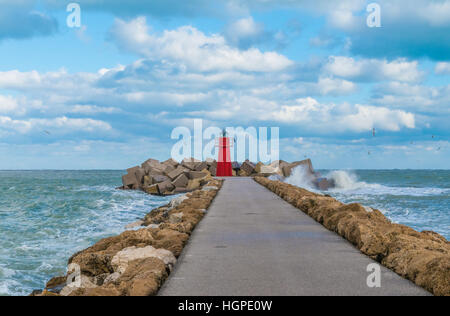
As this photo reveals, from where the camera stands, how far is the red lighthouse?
38469 mm

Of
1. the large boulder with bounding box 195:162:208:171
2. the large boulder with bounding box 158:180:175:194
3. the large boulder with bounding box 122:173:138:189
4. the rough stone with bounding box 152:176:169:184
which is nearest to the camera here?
the large boulder with bounding box 158:180:175:194

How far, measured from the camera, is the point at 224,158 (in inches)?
1560

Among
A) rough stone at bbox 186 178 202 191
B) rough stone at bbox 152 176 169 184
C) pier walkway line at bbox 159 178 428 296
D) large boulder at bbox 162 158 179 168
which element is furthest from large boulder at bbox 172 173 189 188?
pier walkway line at bbox 159 178 428 296

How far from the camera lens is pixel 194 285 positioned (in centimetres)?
482

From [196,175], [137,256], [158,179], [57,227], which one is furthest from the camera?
[158,179]

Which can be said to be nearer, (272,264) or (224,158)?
(272,264)

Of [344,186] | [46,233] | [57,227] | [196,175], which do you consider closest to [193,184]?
[196,175]

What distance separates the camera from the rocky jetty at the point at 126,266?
4547 mm

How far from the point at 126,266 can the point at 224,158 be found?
1336 inches

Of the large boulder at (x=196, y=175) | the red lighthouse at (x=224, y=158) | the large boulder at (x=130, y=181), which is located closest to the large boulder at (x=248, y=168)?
the red lighthouse at (x=224, y=158)

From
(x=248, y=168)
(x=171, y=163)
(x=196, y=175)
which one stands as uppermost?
(x=171, y=163)

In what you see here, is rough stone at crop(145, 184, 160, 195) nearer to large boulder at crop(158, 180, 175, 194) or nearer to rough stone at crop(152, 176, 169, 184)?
large boulder at crop(158, 180, 175, 194)

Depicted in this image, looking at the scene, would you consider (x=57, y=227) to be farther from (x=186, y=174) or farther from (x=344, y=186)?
(x=344, y=186)

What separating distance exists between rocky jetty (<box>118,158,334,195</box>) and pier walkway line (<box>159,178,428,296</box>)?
21470mm
